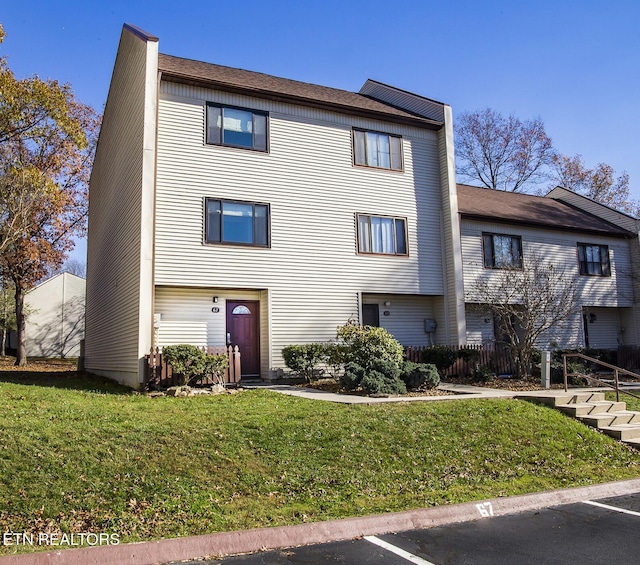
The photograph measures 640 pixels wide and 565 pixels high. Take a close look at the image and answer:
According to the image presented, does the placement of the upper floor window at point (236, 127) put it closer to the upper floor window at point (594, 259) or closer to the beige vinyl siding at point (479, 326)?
the beige vinyl siding at point (479, 326)

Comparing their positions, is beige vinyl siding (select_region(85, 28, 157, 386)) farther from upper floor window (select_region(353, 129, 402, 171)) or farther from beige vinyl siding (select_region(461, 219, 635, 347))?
beige vinyl siding (select_region(461, 219, 635, 347))

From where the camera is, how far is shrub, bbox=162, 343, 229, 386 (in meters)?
13.4

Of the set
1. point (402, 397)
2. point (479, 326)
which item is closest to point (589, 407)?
point (402, 397)

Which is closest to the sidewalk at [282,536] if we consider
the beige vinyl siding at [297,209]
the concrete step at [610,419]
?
the concrete step at [610,419]

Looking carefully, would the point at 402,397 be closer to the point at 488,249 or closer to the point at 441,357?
the point at 441,357

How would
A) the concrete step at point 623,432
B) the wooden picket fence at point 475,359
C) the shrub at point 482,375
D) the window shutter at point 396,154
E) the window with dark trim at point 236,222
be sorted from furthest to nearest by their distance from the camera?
the window shutter at point 396,154 → the wooden picket fence at point 475,359 → the shrub at point 482,375 → the window with dark trim at point 236,222 → the concrete step at point 623,432

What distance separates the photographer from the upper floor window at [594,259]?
80.9 ft

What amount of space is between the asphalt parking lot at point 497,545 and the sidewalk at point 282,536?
4.8 inches

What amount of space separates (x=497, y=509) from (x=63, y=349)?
38553 mm

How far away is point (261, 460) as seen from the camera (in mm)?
7637

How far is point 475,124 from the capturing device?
41.4m

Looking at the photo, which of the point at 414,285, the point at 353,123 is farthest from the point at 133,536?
the point at 353,123

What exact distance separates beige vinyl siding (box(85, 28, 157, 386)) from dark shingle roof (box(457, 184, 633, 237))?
11.6 m

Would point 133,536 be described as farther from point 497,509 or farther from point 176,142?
point 176,142
